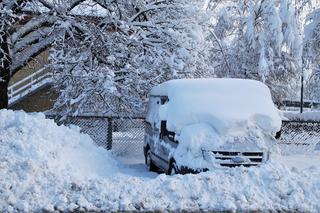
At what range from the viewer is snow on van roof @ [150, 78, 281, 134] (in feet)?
30.0

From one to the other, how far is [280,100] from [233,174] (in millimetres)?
19802

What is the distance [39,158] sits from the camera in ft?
27.7

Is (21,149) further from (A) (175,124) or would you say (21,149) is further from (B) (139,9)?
(B) (139,9)

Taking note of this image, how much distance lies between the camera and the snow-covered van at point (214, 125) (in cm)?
873

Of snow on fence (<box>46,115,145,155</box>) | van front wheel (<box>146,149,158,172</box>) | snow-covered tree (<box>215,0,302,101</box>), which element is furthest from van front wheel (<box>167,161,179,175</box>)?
snow-covered tree (<box>215,0,302,101</box>)

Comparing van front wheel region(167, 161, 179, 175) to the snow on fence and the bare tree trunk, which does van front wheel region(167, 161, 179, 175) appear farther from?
the bare tree trunk

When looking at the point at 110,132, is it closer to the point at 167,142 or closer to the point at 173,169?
the point at 167,142

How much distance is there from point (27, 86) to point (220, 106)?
17.3 m

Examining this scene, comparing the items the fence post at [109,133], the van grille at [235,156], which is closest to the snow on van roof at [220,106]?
the van grille at [235,156]

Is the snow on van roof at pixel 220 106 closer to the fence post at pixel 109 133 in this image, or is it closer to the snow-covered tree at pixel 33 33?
the fence post at pixel 109 133

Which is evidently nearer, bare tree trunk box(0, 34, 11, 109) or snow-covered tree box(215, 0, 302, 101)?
bare tree trunk box(0, 34, 11, 109)

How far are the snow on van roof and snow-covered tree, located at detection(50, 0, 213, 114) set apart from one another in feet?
17.4

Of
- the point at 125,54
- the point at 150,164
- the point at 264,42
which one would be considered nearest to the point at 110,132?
the point at 125,54

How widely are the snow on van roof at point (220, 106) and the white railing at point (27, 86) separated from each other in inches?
574
